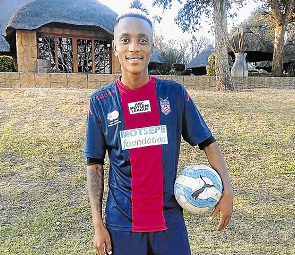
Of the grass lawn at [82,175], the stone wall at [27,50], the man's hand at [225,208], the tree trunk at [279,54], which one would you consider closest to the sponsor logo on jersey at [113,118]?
the man's hand at [225,208]

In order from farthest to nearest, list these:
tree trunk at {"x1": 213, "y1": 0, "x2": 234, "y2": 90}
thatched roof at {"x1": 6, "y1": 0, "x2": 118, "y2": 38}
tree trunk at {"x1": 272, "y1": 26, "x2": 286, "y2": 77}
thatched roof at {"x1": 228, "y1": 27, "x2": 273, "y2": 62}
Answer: thatched roof at {"x1": 228, "y1": 27, "x2": 273, "y2": 62} → tree trunk at {"x1": 272, "y1": 26, "x2": 286, "y2": 77} → thatched roof at {"x1": 6, "y1": 0, "x2": 118, "y2": 38} → tree trunk at {"x1": 213, "y1": 0, "x2": 234, "y2": 90}

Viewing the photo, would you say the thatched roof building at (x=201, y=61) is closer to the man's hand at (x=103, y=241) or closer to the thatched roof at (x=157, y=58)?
the thatched roof at (x=157, y=58)

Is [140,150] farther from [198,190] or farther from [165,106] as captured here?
[198,190]

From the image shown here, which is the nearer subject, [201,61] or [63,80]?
[63,80]

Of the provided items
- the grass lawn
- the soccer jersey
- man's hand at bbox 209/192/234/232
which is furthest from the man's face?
the grass lawn

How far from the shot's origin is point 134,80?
1.97 meters

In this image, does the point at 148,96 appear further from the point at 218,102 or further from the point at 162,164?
the point at 218,102

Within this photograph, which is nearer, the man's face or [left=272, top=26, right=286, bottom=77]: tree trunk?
the man's face

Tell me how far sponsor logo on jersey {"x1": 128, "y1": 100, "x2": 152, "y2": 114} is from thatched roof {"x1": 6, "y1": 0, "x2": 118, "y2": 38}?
576 inches

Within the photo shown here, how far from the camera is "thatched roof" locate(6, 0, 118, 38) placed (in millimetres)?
15078

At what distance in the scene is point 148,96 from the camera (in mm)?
1961

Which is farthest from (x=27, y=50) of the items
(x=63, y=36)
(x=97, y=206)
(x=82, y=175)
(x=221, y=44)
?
(x=97, y=206)

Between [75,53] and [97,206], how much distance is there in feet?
52.3

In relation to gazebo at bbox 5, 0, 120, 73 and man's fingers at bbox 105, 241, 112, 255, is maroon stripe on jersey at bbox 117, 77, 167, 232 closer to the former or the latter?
man's fingers at bbox 105, 241, 112, 255
